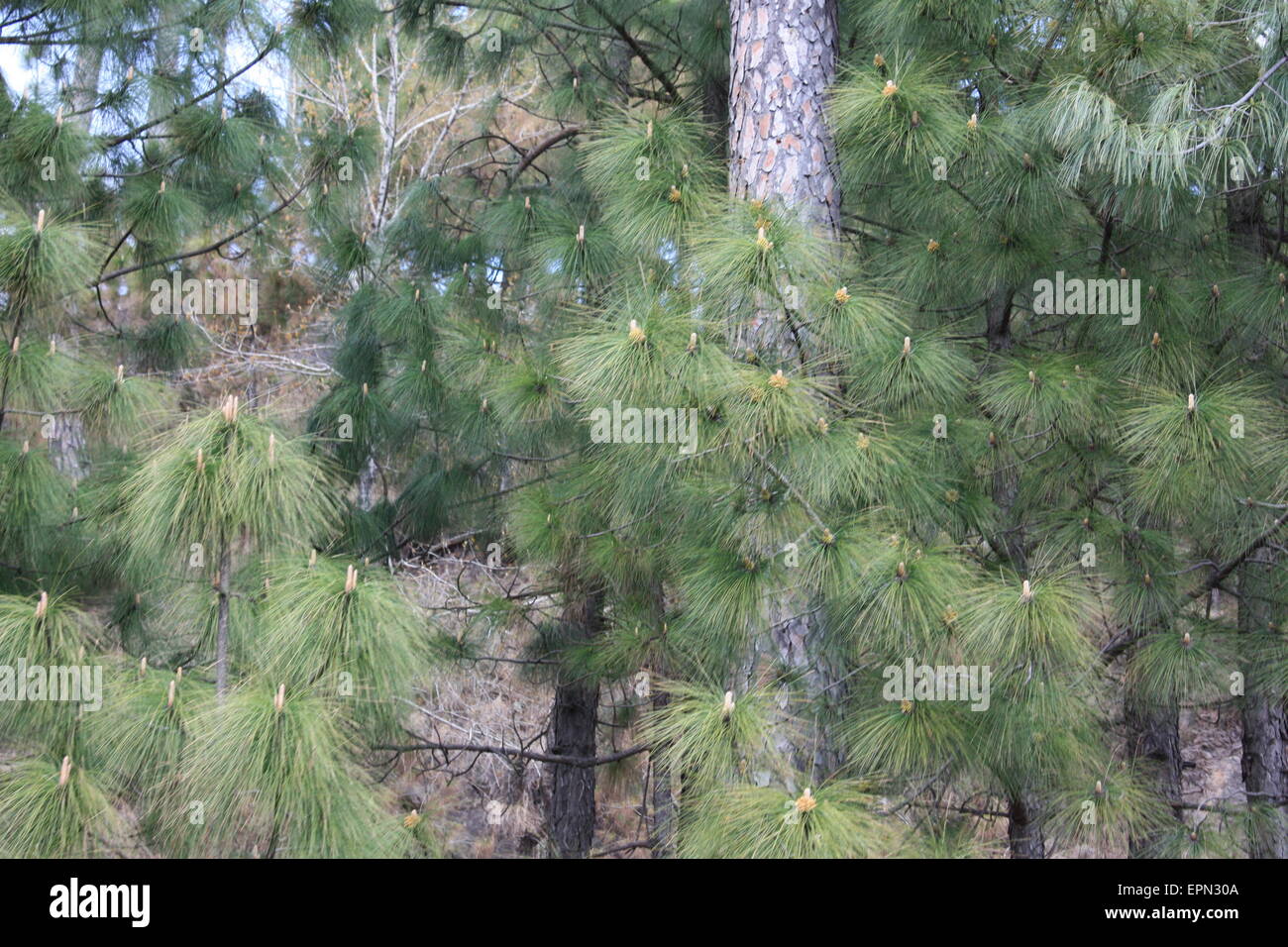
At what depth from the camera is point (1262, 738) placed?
4734mm

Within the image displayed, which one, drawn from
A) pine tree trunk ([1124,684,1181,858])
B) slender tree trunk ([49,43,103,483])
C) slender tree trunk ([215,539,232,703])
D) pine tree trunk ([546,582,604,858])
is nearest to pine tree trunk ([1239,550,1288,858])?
pine tree trunk ([1124,684,1181,858])

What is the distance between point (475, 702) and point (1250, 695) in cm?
490

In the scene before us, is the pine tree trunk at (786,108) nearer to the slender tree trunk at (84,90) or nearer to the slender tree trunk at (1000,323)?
the slender tree trunk at (1000,323)

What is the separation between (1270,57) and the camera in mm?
3107

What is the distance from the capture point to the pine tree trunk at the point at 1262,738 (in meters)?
3.64

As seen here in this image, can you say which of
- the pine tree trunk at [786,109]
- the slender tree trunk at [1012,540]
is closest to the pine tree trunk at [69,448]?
the pine tree trunk at [786,109]

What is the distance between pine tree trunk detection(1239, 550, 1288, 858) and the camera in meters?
3.64

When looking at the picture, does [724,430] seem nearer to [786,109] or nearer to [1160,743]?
[786,109]

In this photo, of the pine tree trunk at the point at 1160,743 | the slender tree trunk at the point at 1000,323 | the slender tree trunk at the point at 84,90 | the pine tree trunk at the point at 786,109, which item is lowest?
the pine tree trunk at the point at 1160,743

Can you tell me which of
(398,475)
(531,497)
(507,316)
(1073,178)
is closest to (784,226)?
(1073,178)

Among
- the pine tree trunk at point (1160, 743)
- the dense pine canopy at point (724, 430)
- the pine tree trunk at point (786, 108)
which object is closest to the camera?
the dense pine canopy at point (724, 430)

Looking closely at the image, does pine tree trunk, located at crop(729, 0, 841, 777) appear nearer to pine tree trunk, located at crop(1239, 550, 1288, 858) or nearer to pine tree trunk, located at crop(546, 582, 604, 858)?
pine tree trunk, located at crop(1239, 550, 1288, 858)

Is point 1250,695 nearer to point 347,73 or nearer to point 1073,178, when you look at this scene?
point 1073,178

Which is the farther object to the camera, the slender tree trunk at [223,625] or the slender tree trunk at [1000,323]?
the slender tree trunk at [1000,323]
